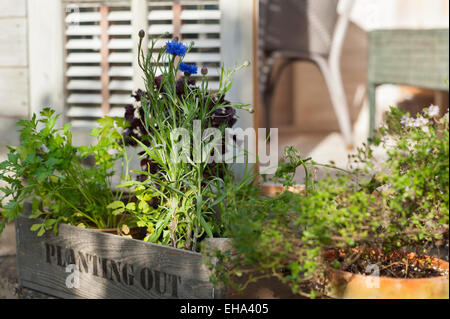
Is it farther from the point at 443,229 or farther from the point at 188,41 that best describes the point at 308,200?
the point at 188,41

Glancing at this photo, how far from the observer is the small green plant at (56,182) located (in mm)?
2037

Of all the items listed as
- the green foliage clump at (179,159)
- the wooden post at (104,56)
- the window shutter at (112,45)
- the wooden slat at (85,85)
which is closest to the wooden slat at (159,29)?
the window shutter at (112,45)

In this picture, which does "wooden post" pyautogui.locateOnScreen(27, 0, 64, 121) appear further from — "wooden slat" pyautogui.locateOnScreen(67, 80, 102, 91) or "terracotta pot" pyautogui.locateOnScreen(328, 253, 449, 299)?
"terracotta pot" pyautogui.locateOnScreen(328, 253, 449, 299)

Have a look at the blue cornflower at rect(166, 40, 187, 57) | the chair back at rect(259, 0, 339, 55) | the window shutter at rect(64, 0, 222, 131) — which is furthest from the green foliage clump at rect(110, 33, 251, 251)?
the chair back at rect(259, 0, 339, 55)

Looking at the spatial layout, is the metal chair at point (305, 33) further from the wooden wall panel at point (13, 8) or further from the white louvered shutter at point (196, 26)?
the wooden wall panel at point (13, 8)

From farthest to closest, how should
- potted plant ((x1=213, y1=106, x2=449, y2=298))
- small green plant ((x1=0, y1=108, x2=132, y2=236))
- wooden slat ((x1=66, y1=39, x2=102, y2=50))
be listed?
wooden slat ((x1=66, y1=39, x2=102, y2=50)), small green plant ((x1=0, y1=108, x2=132, y2=236)), potted plant ((x1=213, y1=106, x2=449, y2=298))

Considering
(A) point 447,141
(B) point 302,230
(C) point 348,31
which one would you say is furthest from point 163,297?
(C) point 348,31

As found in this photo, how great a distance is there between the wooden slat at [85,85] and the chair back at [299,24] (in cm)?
192

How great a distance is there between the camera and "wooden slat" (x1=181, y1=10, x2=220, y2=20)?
2723 millimetres

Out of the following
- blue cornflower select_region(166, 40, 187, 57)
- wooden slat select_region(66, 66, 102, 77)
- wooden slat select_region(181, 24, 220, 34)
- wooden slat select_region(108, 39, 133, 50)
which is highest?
wooden slat select_region(181, 24, 220, 34)

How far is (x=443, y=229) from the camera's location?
1540mm

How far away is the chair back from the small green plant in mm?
2480
